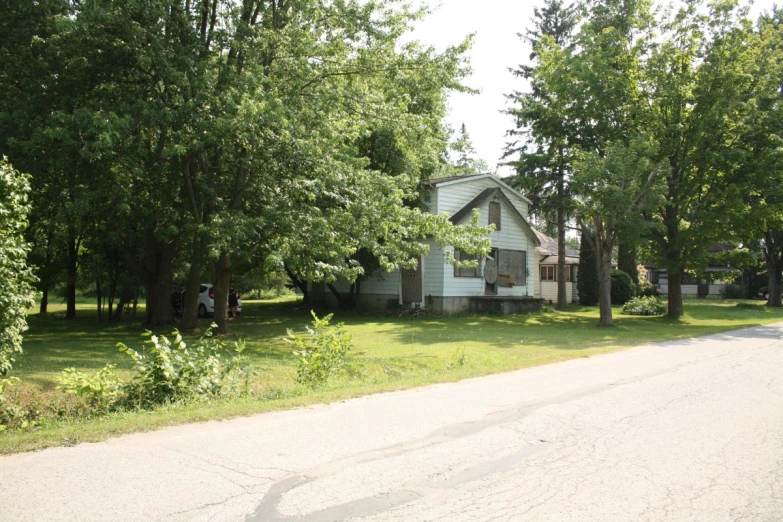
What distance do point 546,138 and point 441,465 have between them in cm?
2472

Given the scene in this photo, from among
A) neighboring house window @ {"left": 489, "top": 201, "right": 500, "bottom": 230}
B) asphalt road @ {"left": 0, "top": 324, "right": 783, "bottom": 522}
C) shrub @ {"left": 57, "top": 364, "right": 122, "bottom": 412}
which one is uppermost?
neighboring house window @ {"left": 489, "top": 201, "right": 500, "bottom": 230}

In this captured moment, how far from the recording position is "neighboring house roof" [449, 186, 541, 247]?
87.0 feet

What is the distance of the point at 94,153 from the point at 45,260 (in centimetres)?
1304

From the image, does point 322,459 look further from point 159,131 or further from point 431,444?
point 159,131

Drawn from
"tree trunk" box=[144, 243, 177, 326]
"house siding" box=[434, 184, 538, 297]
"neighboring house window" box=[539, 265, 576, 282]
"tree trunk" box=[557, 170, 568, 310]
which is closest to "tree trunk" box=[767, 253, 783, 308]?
"neighboring house window" box=[539, 265, 576, 282]

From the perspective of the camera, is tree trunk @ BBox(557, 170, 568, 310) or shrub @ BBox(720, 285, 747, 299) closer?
tree trunk @ BBox(557, 170, 568, 310)

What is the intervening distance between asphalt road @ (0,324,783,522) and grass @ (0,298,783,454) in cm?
69

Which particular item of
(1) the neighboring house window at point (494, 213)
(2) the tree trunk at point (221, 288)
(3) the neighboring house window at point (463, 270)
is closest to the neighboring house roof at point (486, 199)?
(1) the neighboring house window at point (494, 213)

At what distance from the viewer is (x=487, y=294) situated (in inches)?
1102

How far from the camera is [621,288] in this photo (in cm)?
3481

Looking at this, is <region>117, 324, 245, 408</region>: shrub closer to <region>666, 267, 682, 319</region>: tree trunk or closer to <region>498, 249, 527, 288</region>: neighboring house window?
<region>498, 249, 527, 288</region>: neighboring house window

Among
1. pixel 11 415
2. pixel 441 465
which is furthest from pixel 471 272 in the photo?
pixel 441 465

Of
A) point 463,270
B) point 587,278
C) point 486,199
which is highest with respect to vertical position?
point 486,199

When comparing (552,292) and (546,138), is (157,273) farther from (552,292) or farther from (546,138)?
(552,292)
